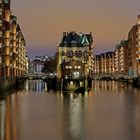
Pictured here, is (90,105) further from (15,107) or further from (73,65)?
(73,65)

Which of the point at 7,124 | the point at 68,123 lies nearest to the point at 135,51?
the point at 68,123

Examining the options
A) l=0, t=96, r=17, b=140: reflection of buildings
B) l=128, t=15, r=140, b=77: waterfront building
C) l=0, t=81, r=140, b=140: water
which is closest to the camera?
l=0, t=96, r=17, b=140: reflection of buildings

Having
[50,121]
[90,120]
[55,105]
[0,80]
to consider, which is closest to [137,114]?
[90,120]

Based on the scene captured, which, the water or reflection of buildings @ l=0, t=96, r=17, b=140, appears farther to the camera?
the water

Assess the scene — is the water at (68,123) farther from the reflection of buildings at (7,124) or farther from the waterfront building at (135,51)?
the waterfront building at (135,51)

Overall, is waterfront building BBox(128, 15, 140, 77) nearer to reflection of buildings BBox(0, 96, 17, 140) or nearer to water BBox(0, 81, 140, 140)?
water BBox(0, 81, 140, 140)

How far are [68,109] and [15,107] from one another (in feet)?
24.7

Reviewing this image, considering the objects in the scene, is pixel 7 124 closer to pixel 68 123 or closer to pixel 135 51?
pixel 68 123

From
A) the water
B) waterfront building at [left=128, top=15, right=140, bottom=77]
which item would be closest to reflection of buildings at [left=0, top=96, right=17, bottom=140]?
the water

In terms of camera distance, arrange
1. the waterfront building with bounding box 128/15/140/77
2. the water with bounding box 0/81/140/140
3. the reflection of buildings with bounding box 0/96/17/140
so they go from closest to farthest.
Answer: the reflection of buildings with bounding box 0/96/17/140
the water with bounding box 0/81/140/140
the waterfront building with bounding box 128/15/140/77

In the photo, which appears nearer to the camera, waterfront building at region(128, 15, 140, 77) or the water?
the water

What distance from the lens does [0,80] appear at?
92.4 metres

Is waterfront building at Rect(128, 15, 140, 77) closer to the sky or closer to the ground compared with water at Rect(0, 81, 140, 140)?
closer to the sky

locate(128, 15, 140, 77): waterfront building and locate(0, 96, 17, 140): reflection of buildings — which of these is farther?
locate(128, 15, 140, 77): waterfront building
